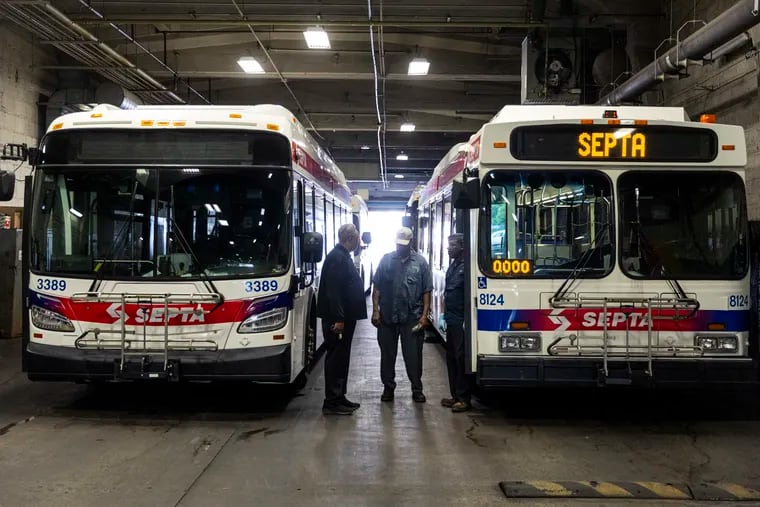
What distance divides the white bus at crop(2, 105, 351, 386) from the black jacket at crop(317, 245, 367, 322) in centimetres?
41

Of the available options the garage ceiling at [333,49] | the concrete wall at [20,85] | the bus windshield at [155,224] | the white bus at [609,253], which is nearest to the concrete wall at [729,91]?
the garage ceiling at [333,49]

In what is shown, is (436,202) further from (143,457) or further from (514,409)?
(143,457)

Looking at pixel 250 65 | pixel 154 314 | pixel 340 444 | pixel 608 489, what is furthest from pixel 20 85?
pixel 608 489

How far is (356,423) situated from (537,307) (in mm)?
2253

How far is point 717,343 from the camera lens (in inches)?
264

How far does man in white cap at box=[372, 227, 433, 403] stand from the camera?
7.99 meters

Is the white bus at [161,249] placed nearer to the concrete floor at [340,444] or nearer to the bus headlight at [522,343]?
the concrete floor at [340,444]

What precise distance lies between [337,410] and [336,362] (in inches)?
21.0

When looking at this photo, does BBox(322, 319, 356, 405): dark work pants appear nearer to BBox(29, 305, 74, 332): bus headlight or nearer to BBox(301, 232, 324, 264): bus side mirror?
BBox(301, 232, 324, 264): bus side mirror

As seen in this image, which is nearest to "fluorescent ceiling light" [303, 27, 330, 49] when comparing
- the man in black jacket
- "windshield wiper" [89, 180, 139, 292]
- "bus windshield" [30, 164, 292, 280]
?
the man in black jacket

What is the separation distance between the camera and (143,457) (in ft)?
19.7

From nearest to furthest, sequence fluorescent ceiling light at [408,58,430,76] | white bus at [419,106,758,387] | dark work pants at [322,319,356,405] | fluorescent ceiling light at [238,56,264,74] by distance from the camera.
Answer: white bus at [419,106,758,387], dark work pants at [322,319,356,405], fluorescent ceiling light at [408,58,430,76], fluorescent ceiling light at [238,56,264,74]

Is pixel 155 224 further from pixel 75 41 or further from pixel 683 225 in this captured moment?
pixel 75 41

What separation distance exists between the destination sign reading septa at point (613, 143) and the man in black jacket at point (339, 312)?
7.16 ft
